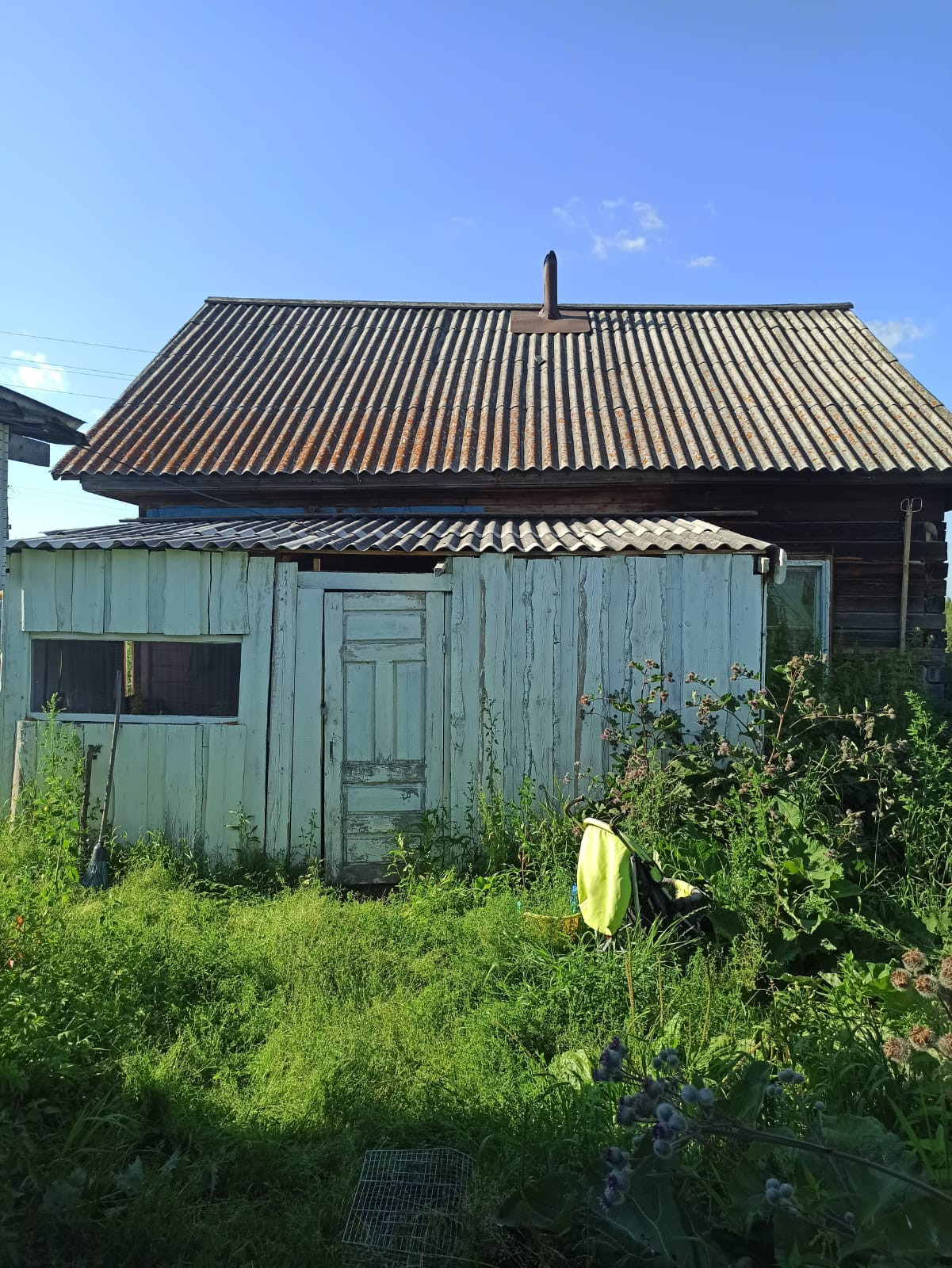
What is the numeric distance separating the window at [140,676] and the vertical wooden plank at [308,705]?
0.82 metres

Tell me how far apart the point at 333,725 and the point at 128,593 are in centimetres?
194

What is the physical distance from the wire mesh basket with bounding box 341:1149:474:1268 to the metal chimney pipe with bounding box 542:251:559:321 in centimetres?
1265

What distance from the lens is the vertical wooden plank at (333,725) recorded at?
20.3ft

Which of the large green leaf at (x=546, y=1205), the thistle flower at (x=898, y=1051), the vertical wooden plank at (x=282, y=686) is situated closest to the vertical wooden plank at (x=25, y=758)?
the vertical wooden plank at (x=282, y=686)

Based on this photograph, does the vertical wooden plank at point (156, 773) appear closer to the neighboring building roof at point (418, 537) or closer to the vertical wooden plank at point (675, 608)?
the neighboring building roof at point (418, 537)

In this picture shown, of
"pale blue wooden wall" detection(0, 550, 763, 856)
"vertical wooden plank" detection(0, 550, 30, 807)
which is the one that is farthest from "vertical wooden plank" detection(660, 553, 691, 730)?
"vertical wooden plank" detection(0, 550, 30, 807)

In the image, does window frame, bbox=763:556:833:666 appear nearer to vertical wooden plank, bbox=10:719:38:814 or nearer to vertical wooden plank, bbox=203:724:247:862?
vertical wooden plank, bbox=203:724:247:862

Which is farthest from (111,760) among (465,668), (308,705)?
(465,668)

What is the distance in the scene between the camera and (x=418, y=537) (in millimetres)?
6789

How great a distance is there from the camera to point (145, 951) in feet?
13.8

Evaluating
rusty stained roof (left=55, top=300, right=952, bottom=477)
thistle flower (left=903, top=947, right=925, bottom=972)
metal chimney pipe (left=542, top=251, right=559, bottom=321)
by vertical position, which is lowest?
thistle flower (left=903, top=947, right=925, bottom=972)

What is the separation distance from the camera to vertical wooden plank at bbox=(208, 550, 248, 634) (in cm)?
628

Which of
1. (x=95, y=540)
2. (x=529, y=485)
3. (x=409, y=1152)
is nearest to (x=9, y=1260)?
(x=409, y=1152)

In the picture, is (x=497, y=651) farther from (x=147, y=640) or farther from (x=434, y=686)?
(x=147, y=640)
